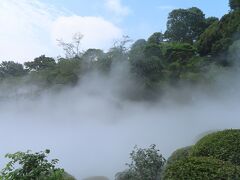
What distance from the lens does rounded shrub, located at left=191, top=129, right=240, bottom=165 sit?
5.14 m

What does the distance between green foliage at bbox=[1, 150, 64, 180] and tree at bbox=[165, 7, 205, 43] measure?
2781 centimetres

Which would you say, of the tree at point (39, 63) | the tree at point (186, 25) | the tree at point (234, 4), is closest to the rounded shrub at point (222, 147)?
A: the tree at point (234, 4)

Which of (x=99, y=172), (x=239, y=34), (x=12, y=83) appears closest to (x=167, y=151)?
(x=99, y=172)

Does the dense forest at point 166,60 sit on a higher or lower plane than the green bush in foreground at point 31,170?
higher

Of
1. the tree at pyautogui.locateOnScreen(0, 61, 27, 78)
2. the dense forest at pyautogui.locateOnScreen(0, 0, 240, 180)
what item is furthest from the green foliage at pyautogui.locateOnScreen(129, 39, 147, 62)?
the tree at pyautogui.locateOnScreen(0, 61, 27, 78)

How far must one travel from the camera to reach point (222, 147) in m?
5.37

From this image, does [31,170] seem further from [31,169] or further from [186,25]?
[186,25]

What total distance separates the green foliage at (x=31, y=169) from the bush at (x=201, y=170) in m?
1.44

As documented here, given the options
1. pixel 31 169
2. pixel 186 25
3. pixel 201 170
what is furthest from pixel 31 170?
pixel 186 25

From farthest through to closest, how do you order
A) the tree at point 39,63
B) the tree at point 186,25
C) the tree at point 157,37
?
the tree at point 39,63 → the tree at point 157,37 → the tree at point 186,25

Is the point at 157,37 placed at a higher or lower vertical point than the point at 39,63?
lower

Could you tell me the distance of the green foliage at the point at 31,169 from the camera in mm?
3547

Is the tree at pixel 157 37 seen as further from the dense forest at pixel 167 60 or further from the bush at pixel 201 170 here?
the bush at pixel 201 170

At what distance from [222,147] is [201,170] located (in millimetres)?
1114
